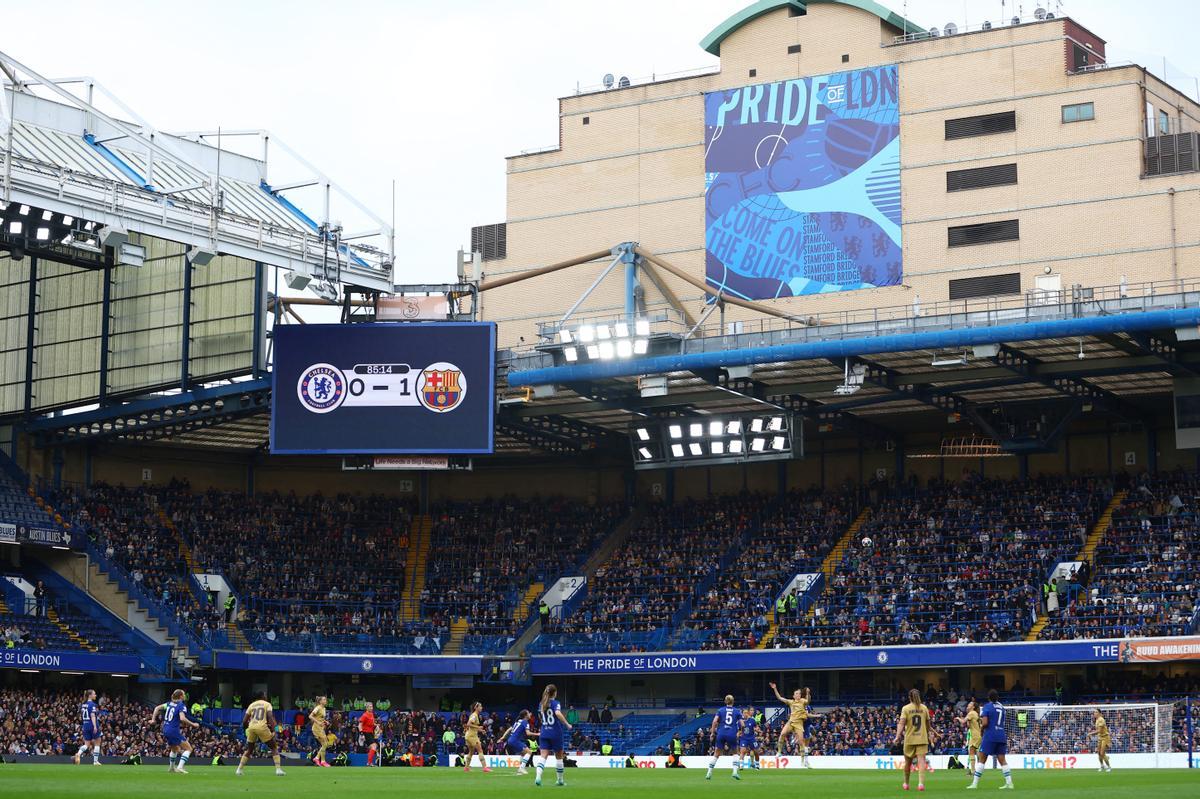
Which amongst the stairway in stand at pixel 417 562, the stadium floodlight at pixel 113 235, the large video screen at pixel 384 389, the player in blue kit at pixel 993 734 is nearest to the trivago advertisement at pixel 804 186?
the large video screen at pixel 384 389

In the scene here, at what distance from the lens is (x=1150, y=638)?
50.3 m

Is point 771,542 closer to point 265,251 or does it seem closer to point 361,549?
point 361,549

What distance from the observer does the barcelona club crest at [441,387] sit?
5981cm

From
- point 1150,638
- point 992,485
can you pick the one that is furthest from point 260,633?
point 1150,638

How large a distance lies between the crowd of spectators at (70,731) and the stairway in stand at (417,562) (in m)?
10.4

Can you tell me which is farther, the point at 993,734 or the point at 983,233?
the point at 983,233

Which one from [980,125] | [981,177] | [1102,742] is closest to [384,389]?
[981,177]

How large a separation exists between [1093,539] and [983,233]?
11.6 meters

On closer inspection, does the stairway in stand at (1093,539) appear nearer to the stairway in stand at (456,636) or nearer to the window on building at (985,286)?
the window on building at (985,286)

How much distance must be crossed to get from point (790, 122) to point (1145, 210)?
44.8ft

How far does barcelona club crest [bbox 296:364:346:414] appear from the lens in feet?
196

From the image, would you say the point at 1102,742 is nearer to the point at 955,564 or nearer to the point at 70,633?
the point at 955,564

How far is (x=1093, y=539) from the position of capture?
2227 inches

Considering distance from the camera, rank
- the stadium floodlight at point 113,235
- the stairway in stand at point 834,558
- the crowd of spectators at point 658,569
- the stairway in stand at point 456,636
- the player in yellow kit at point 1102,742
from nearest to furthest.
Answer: the player in yellow kit at point 1102,742
the stadium floodlight at point 113,235
the stairway in stand at point 834,558
the crowd of spectators at point 658,569
the stairway in stand at point 456,636
